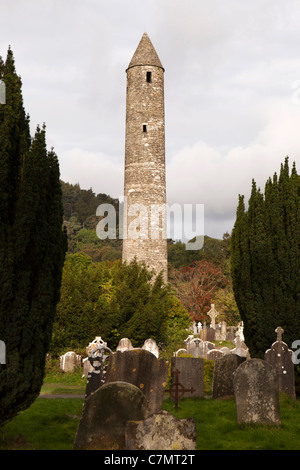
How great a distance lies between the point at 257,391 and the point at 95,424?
3.20m

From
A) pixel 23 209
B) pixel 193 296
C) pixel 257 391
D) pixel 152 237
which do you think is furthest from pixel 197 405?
pixel 193 296

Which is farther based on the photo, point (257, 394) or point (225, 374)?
point (225, 374)

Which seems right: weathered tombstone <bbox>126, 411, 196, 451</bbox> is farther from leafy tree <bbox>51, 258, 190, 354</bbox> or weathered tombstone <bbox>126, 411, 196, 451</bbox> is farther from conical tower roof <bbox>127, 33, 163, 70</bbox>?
conical tower roof <bbox>127, 33, 163, 70</bbox>

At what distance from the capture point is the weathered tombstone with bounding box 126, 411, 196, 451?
16.5ft

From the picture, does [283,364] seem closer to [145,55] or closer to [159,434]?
[159,434]

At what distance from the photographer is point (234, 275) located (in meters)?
11.9

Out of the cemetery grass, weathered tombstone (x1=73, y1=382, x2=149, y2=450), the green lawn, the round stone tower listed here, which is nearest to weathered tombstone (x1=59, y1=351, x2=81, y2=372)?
the green lawn

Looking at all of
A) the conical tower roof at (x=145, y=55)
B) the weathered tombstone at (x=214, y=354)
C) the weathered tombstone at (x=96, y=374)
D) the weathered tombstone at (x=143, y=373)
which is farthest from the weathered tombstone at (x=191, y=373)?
the conical tower roof at (x=145, y=55)

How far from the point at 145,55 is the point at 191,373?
18901 millimetres

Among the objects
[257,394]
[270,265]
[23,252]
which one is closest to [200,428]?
[257,394]

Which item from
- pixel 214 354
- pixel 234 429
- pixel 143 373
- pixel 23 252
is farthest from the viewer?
pixel 214 354

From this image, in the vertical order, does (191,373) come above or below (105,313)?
below

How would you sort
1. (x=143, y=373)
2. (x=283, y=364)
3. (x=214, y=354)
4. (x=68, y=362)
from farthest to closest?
1. (x=214, y=354)
2. (x=68, y=362)
3. (x=283, y=364)
4. (x=143, y=373)

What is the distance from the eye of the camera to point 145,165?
2400 centimetres
